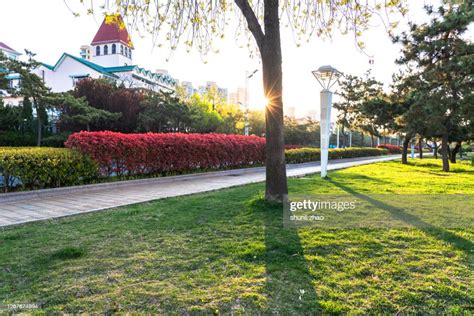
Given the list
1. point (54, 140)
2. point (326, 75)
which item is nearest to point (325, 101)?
point (326, 75)

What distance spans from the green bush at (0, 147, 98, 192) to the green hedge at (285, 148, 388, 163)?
33.1 feet

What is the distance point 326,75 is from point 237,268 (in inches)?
317

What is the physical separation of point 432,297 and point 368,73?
3376 cm

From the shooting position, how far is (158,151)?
928 centimetres

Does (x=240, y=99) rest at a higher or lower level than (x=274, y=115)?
higher

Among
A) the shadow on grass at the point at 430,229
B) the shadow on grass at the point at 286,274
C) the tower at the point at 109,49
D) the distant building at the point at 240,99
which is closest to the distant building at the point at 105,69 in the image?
the tower at the point at 109,49

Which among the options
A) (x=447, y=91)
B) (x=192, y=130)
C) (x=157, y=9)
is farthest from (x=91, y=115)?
(x=447, y=91)

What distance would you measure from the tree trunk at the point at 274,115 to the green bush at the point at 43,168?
15.6 ft

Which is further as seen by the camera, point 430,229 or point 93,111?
point 93,111

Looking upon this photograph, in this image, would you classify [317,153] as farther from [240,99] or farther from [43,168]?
[240,99]

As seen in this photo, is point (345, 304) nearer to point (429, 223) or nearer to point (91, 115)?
point (429, 223)

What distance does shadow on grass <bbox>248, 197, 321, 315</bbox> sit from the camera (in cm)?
204

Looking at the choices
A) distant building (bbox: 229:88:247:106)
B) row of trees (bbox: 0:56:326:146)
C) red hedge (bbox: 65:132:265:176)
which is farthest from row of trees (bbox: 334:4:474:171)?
distant building (bbox: 229:88:247:106)

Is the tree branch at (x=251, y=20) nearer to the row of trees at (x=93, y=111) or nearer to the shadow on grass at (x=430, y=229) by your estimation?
the shadow on grass at (x=430, y=229)
